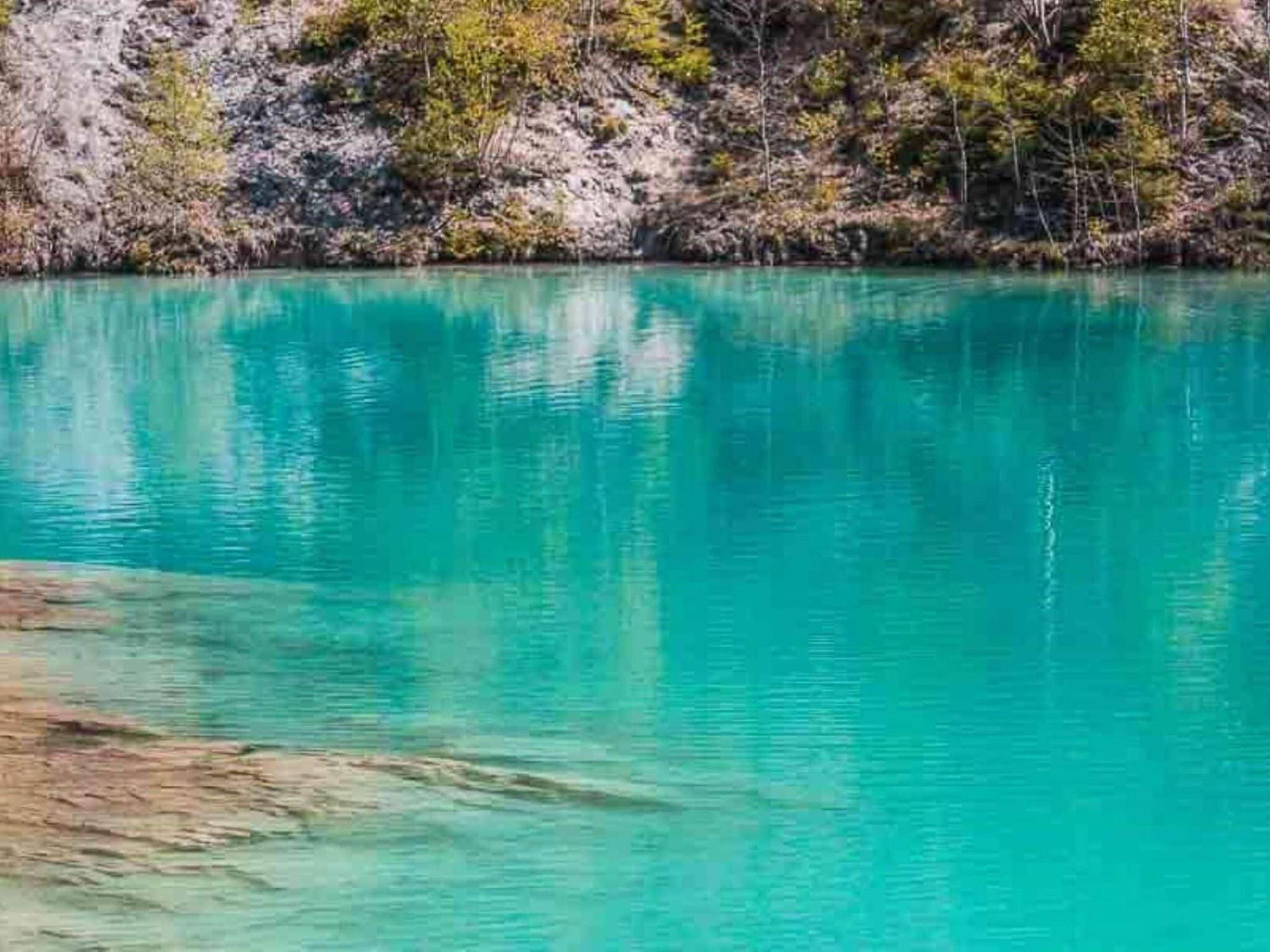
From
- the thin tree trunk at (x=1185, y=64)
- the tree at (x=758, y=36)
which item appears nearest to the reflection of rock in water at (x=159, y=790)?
the thin tree trunk at (x=1185, y=64)

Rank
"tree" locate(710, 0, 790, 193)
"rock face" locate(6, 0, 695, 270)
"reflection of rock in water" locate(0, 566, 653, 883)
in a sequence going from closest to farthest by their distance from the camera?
1. "reflection of rock in water" locate(0, 566, 653, 883)
2. "rock face" locate(6, 0, 695, 270)
3. "tree" locate(710, 0, 790, 193)

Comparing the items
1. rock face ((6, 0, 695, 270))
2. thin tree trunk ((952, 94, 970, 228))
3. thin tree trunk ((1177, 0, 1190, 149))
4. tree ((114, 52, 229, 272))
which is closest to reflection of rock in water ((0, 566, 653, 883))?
thin tree trunk ((952, 94, 970, 228))

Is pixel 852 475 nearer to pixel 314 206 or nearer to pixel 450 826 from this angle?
pixel 450 826

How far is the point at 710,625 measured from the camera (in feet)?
57.0

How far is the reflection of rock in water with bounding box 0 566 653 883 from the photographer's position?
11516mm

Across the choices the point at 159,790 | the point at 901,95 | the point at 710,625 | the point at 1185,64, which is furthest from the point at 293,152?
the point at 159,790

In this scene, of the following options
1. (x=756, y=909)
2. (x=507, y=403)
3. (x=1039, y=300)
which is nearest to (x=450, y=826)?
(x=756, y=909)

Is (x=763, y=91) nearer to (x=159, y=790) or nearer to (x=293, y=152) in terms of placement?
(x=293, y=152)

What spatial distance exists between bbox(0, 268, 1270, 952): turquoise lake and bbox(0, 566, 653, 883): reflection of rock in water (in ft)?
0.96

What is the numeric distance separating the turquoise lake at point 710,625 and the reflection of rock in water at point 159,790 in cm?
29

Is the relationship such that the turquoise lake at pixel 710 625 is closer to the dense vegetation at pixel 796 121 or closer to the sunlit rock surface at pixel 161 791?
the sunlit rock surface at pixel 161 791

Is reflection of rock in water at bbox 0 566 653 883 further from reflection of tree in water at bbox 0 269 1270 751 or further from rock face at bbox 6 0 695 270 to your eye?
rock face at bbox 6 0 695 270

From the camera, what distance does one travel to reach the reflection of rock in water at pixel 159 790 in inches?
453

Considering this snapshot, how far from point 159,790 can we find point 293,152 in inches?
2071
